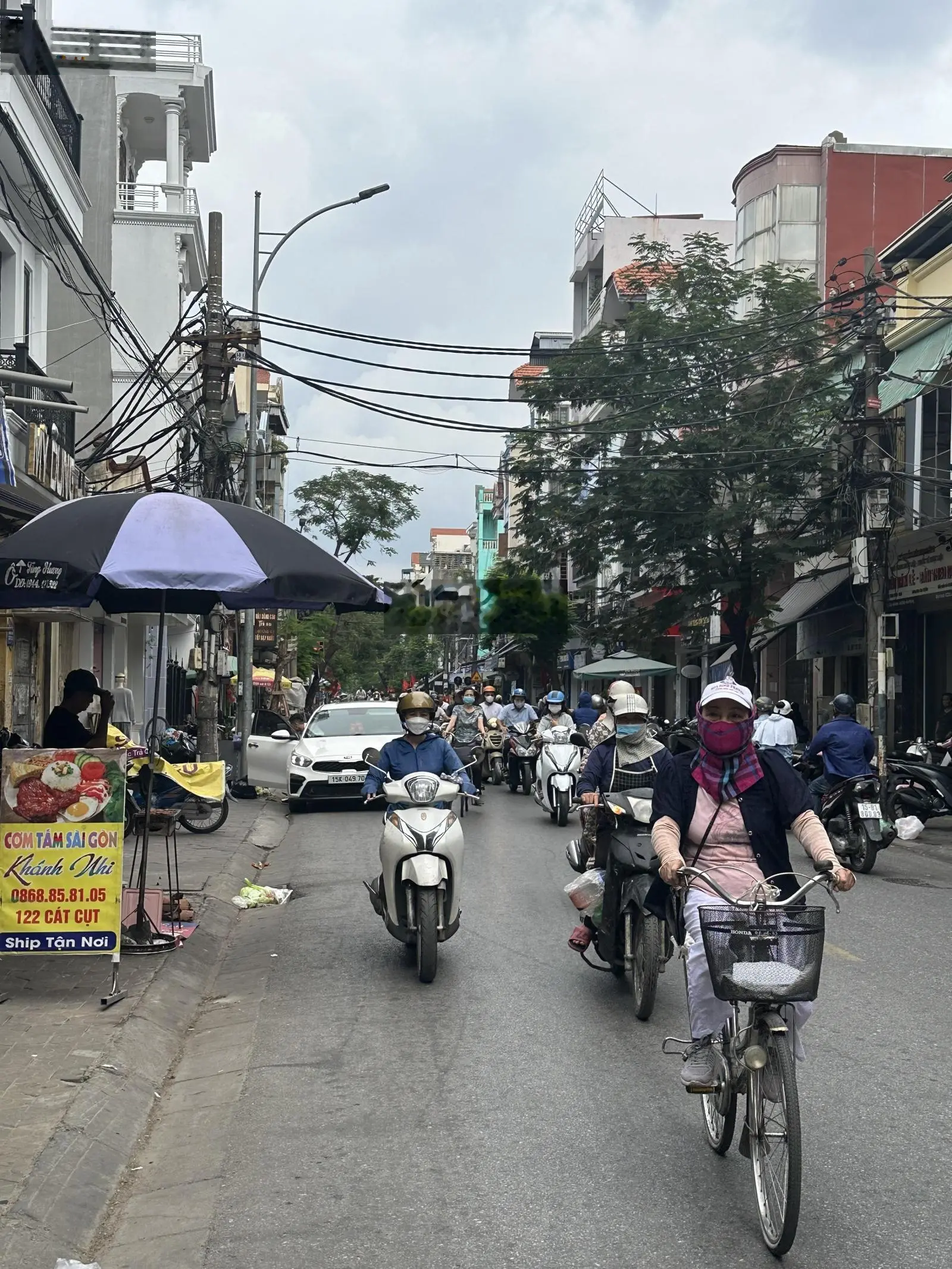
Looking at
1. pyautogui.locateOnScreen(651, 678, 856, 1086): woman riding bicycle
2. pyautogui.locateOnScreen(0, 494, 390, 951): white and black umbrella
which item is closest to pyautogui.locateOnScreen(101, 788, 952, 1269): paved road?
pyautogui.locateOnScreen(651, 678, 856, 1086): woman riding bicycle

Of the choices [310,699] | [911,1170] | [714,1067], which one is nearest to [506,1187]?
[714,1067]

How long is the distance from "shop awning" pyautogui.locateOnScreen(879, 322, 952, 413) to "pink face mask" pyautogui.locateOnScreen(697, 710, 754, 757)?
17.6 metres

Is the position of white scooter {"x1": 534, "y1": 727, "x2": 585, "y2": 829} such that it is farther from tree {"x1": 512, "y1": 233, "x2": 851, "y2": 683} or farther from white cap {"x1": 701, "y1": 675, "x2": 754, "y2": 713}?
white cap {"x1": 701, "y1": 675, "x2": 754, "y2": 713}

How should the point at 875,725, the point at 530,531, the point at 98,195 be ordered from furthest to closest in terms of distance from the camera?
1. the point at 98,195
2. the point at 530,531
3. the point at 875,725

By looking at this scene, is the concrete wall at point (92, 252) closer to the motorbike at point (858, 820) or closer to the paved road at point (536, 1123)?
the motorbike at point (858, 820)

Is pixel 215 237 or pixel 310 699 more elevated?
pixel 215 237

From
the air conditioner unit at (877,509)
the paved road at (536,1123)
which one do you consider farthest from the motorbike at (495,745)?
the paved road at (536,1123)

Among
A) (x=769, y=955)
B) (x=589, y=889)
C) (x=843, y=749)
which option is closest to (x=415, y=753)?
(x=589, y=889)

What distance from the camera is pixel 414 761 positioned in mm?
9234

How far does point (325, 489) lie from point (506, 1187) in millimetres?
48470

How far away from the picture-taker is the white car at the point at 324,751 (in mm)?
19906

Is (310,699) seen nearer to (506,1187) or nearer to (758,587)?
(758,587)

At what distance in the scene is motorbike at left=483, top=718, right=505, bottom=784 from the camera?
24406mm

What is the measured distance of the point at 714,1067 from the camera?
16.9ft
